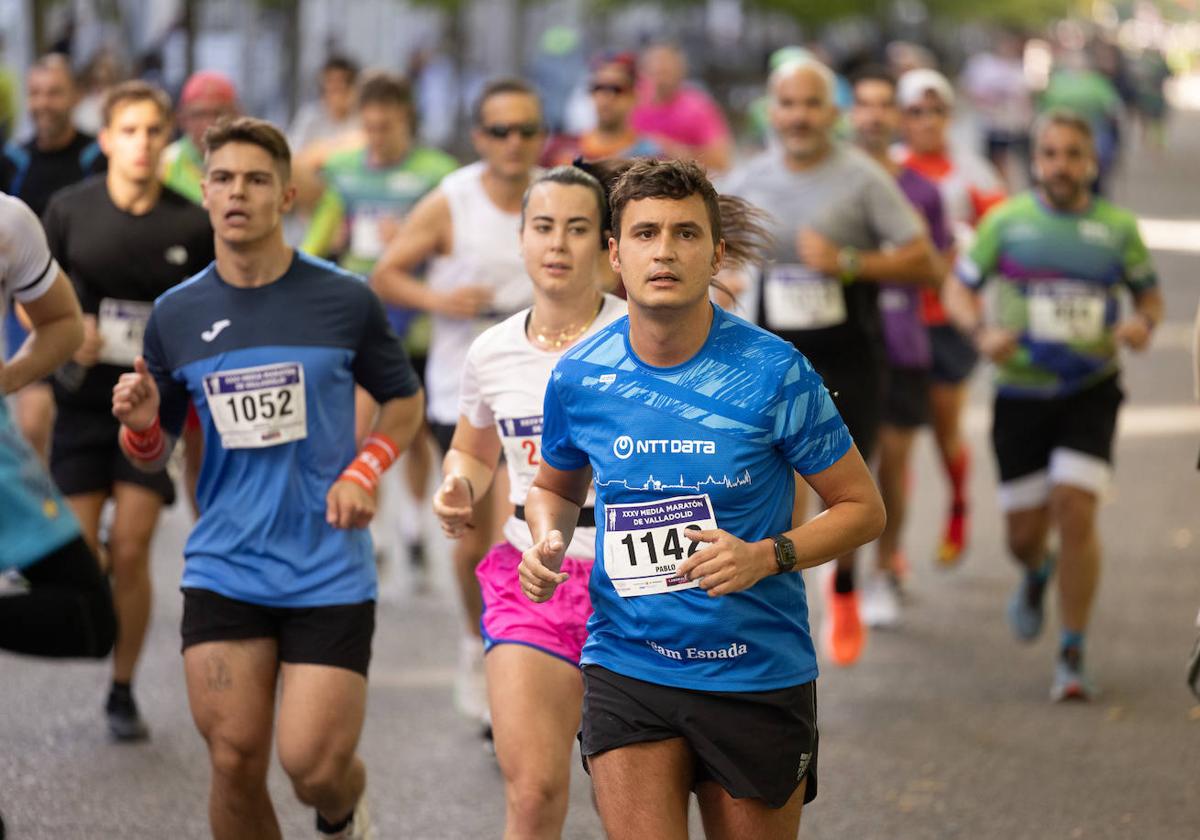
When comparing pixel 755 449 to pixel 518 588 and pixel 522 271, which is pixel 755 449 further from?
pixel 522 271

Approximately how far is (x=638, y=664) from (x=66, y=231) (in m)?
3.71

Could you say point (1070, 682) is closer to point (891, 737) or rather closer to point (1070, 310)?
point (891, 737)

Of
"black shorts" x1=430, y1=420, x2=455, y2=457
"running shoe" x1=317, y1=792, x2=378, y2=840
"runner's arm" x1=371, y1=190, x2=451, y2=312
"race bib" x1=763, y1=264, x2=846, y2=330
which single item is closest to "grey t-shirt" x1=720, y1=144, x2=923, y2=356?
"race bib" x1=763, y1=264, x2=846, y2=330

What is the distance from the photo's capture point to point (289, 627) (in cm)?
536

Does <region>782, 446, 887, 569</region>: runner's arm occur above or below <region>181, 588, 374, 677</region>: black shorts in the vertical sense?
above

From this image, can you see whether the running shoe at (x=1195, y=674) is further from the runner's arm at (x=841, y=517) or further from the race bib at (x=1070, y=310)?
the race bib at (x=1070, y=310)

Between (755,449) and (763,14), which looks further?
(763,14)

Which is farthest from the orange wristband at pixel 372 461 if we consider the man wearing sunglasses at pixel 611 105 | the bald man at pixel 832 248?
the man wearing sunglasses at pixel 611 105

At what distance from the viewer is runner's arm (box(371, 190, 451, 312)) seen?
25.8ft

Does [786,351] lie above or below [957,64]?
above

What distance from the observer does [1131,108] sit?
1522 inches

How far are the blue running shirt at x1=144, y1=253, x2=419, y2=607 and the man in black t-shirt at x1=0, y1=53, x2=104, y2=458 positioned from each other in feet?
12.9

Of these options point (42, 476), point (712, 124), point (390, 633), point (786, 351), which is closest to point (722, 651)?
point (786, 351)

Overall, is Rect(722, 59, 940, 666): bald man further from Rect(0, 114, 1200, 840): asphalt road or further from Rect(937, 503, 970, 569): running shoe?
Rect(937, 503, 970, 569): running shoe
